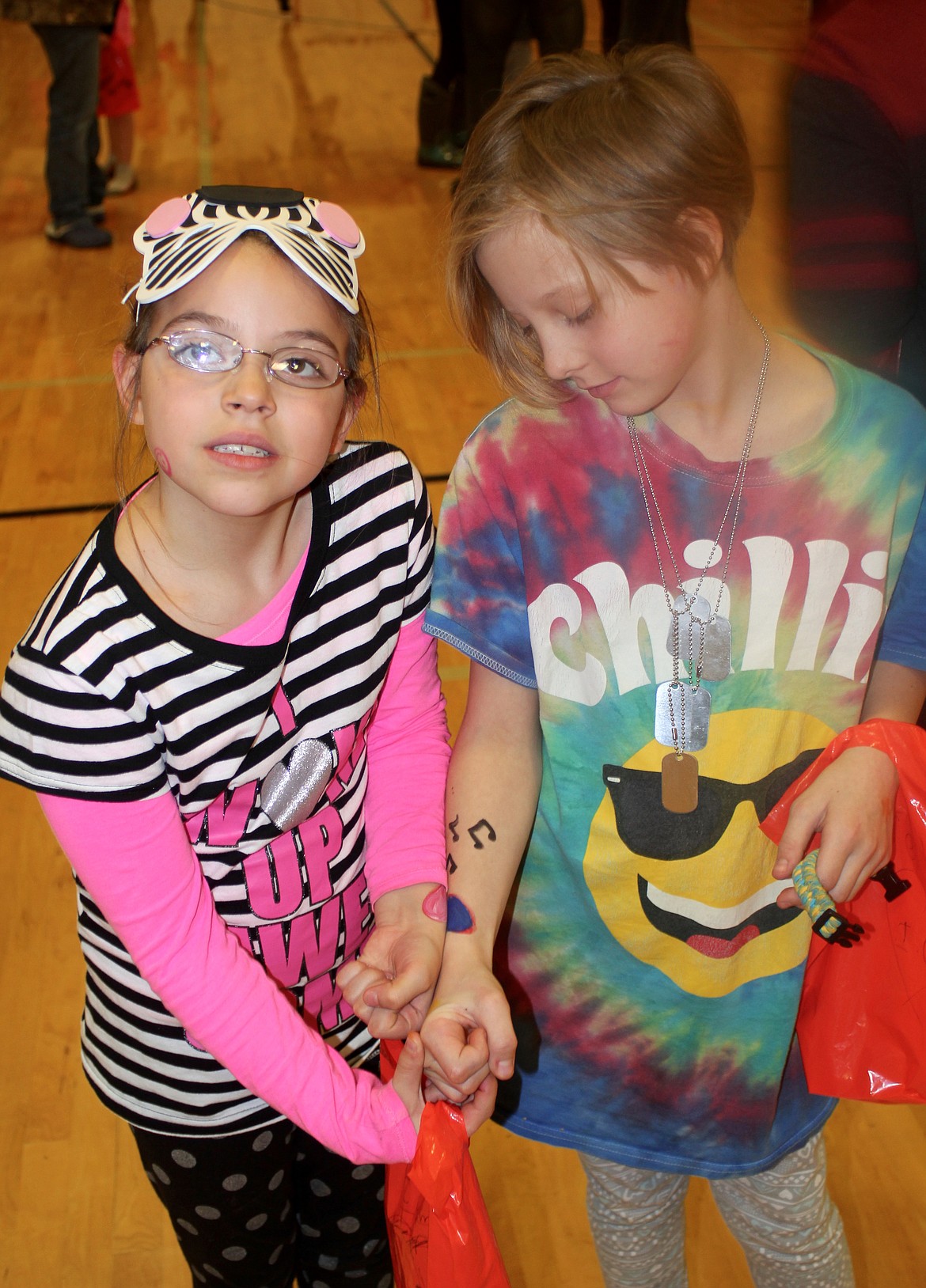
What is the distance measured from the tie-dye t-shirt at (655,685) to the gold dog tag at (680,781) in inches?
0.4

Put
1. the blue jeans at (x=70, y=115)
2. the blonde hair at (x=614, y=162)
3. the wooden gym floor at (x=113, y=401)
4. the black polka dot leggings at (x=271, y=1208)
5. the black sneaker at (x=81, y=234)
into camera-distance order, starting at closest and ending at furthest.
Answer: the blonde hair at (x=614, y=162) < the black polka dot leggings at (x=271, y=1208) < the wooden gym floor at (x=113, y=401) < the blue jeans at (x=70, y=115) < the black sneaker at (x=81, y=234)

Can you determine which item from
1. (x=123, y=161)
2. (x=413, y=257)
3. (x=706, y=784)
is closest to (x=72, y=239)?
(x=123, y=161)

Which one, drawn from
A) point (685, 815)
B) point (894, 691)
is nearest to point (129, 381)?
point (685, 815)

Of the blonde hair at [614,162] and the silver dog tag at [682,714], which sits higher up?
the blonde hair at [614,162]

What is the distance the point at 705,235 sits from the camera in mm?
914

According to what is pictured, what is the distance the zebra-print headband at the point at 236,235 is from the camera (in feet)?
2.96

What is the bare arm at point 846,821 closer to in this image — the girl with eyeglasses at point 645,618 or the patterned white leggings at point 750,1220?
the girl with eyeglasses at point 645,618

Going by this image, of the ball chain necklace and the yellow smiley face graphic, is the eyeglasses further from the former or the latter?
the yellow smiley face graphic

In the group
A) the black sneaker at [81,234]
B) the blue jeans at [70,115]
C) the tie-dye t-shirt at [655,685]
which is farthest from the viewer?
the black sneaker at [81,234]

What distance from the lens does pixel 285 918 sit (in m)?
1.07

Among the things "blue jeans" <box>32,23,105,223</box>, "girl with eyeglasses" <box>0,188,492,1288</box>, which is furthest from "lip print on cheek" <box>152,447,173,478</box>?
"blue jeans" <box>32,23,105,223</box>

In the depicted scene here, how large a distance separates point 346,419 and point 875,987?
27.4 inches

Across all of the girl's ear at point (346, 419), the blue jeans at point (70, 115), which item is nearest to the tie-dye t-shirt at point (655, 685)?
the girl's ear at point (346, 419)

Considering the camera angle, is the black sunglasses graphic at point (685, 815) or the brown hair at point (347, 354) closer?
the brown hair at point (347, 354)
